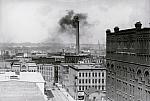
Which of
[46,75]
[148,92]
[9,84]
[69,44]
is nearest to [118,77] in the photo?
[148,92]

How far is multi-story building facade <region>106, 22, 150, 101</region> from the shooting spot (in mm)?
4602

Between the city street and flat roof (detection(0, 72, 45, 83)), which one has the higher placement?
flat roof (detection(0, 72, 45, 83))

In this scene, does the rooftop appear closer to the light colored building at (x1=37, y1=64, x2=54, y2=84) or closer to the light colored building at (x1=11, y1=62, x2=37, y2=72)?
the light colored building at (x1=37, y1=64, x2=54, y2=84)

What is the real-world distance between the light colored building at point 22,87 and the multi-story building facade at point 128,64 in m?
1.05

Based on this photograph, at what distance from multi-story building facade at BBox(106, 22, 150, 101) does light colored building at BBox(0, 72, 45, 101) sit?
1049 millimetres

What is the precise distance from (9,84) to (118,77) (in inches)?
61.3

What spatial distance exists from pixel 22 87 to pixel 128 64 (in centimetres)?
157

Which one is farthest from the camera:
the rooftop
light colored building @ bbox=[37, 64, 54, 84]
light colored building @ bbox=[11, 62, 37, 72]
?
light colored building @ bbox=[11, 62, 37, 72]

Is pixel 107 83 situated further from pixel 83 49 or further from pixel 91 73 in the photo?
pixel 83 49

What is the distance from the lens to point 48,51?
5047 mm

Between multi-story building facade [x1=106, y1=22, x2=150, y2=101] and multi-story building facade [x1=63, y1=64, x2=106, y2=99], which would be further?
multi-story building facade [x1=63, y1=64, x2=106, y2=99]

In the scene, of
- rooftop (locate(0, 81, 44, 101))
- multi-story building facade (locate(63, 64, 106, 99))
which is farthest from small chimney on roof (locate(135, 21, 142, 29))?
rooftop (locate(0, 81, 44, 101))

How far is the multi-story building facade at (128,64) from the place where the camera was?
181 inches

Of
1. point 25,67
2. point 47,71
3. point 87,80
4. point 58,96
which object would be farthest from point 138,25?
point 25,67
